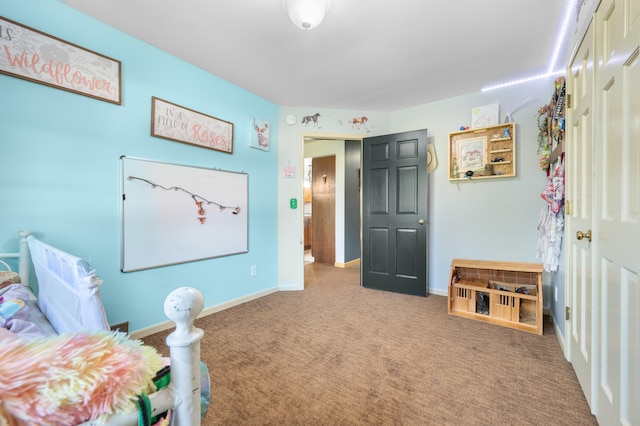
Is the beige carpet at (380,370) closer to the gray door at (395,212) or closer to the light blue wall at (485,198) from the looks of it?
the gray door at (395,212)

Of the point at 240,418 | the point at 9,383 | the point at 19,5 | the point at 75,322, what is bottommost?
the point at 240,418

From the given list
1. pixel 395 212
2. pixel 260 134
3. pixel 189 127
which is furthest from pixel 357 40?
pixel 395 212

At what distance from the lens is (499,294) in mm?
2525

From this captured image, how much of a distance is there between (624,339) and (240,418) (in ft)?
5.52

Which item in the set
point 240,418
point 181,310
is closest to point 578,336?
point 240,418

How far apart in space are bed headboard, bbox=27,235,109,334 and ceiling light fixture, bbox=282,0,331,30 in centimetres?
169

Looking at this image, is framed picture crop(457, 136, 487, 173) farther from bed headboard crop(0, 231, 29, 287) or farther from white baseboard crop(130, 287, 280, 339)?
bed headboard crop(0, 231, 29, 287)

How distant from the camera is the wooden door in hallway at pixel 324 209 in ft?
17.4

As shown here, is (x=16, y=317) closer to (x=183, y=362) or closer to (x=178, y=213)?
(x=183, y=362)

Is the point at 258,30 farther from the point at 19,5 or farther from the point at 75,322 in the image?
the point at 75,322

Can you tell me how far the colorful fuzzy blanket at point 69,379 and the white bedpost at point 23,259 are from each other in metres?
1.75

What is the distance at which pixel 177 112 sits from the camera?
8.09ft

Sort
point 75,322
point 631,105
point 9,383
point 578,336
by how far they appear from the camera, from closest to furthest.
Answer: point 9,383, point 75,322, point 631,105, point 578,336

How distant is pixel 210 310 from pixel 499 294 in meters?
2.75
